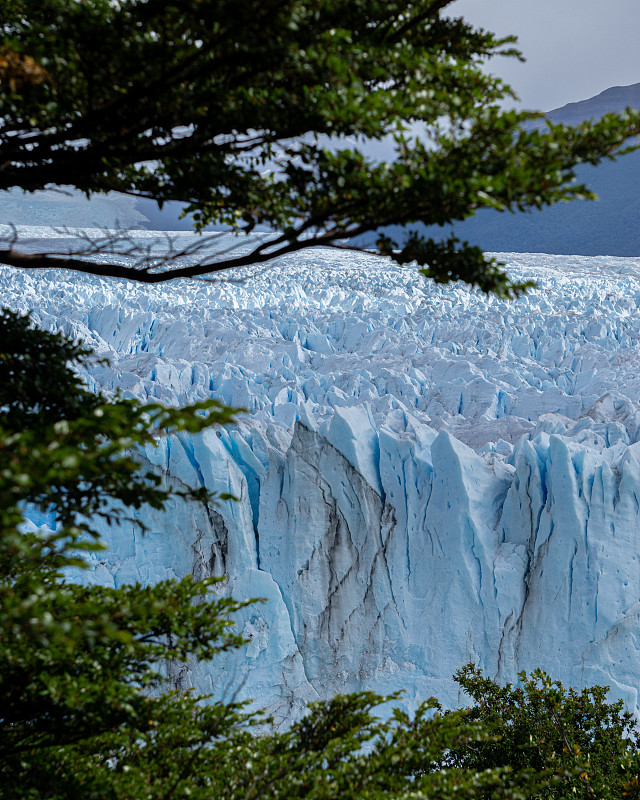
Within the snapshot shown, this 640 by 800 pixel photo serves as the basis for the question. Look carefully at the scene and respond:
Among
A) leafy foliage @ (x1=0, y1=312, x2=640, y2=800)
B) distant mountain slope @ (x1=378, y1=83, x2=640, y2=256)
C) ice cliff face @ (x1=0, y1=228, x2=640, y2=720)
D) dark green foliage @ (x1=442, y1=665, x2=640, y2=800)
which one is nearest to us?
leafy foliage @ (x1=0, y1=312, x2=640, y2=800)

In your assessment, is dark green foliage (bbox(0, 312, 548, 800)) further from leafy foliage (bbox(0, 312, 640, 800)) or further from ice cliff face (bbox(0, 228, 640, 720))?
ice cliff face (bbox(0, 228, 640, 720))

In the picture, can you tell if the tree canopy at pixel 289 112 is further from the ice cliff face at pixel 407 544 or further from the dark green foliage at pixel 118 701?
the ice cliff face at pixel 407 544

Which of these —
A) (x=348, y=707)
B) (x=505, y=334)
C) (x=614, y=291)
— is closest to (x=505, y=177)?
(x=348, y=707)

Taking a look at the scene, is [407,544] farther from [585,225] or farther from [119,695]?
[585,225]

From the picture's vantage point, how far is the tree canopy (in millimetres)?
2420

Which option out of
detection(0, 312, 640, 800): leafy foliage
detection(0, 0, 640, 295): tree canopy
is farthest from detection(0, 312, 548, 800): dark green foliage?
detection(0, 0, 640, 295): tree canopy

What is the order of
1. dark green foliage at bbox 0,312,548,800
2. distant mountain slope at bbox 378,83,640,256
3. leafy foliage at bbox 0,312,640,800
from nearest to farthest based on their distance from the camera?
leafy foliage at bbox 0,312,640,800
dark green foliage at bbox 0,312,548,800
distant mountain slope at bbox 378,83,640,256

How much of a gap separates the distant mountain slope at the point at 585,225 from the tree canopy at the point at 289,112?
4647 cm

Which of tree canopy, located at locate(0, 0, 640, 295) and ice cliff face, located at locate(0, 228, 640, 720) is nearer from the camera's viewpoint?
tree canopy, located at locate(0, 0, 640, 295)

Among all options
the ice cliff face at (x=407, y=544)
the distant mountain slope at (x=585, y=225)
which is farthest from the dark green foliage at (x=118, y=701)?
the distant mountain slope at (x=585, y=225)

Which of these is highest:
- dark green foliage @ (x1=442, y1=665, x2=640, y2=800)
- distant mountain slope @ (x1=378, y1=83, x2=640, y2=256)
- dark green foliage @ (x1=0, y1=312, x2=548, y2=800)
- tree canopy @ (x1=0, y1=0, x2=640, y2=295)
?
distant mountain slope @ (x1=378, y1=83, x2=640, y2=256)

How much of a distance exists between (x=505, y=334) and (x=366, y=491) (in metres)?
8.34

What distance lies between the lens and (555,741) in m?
5.05

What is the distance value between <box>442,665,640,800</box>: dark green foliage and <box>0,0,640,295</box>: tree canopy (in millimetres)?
3930
